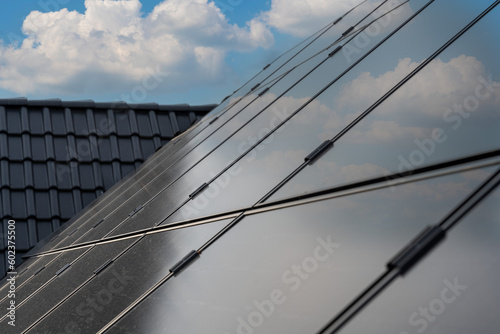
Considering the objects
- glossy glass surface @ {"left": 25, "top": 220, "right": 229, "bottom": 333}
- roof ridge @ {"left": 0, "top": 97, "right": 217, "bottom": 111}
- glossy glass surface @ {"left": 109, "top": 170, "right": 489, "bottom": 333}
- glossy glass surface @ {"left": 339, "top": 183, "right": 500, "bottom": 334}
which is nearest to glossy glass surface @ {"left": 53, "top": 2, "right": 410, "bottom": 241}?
glossy glass surface @ {"left": 25, "top": 220, "right": 229, "bottom": 333}

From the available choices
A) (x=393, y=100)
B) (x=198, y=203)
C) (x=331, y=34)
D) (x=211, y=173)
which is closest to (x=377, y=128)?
(x=393, y=100)

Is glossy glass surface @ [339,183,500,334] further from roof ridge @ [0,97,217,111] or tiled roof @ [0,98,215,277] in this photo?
roof ridge @ [0,97,217,111]

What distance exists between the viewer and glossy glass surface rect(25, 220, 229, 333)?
3.15 meters

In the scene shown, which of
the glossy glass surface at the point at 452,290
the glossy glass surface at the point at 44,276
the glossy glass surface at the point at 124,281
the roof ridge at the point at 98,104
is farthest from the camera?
the roof ridge at the point at 98,104

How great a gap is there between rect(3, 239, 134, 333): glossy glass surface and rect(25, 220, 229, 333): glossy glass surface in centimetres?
33

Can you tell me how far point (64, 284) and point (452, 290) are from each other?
358 cm

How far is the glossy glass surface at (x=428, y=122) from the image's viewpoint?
224 cm

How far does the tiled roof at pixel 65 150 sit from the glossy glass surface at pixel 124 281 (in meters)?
4.57

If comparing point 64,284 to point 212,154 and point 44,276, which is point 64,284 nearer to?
point 44,276

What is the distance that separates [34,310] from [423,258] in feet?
11.5

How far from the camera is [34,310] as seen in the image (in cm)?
446

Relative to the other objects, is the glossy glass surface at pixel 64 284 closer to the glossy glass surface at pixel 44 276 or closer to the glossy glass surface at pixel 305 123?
the glossy glass surface at pixel 44 276

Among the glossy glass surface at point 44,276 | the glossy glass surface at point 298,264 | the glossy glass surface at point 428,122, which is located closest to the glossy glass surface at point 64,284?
the glossy glass surface at point 44,276

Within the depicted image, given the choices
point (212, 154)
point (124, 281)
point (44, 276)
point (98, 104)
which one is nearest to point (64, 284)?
point (44, 276)
